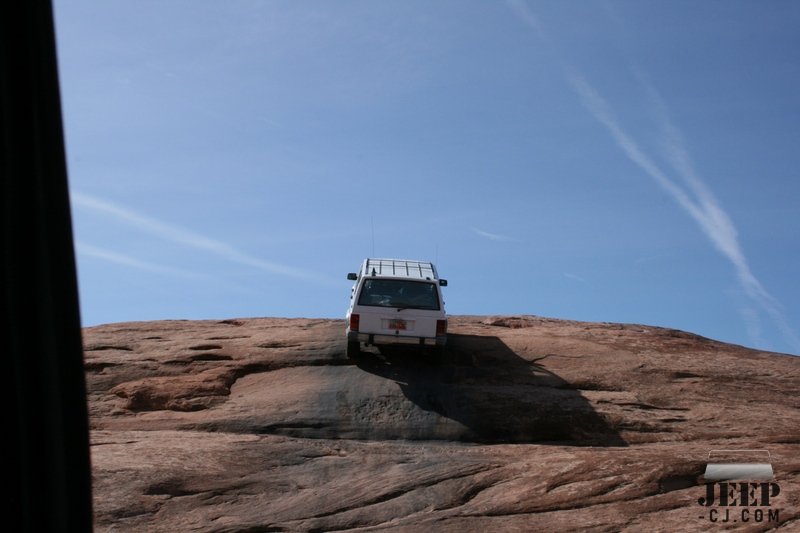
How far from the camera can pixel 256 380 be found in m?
16.3

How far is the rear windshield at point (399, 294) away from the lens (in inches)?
642

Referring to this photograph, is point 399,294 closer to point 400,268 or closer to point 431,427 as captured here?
point 400,268

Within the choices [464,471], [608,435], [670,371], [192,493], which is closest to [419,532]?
[464,471]

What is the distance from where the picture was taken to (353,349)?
55.2ft

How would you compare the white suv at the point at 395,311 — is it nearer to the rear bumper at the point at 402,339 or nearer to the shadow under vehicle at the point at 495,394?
Result: the rear bumper at the point at 402,339

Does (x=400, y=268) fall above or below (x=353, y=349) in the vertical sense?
above

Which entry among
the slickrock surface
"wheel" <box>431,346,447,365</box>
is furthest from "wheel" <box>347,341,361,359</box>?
"wheel" <box>431,346,447,365</box>

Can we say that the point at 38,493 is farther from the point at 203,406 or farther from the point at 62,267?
the point at 203,406

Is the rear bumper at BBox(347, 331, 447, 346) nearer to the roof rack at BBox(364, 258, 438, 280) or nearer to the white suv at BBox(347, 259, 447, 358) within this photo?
the white suv at BBox(347, 259, 447, 358)

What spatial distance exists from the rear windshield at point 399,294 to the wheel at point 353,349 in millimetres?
1016

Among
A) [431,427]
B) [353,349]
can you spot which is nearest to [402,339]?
[353,349]

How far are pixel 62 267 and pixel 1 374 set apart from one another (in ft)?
1.39

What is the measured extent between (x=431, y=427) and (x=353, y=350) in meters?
3.68

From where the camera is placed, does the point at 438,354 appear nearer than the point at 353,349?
Yes
